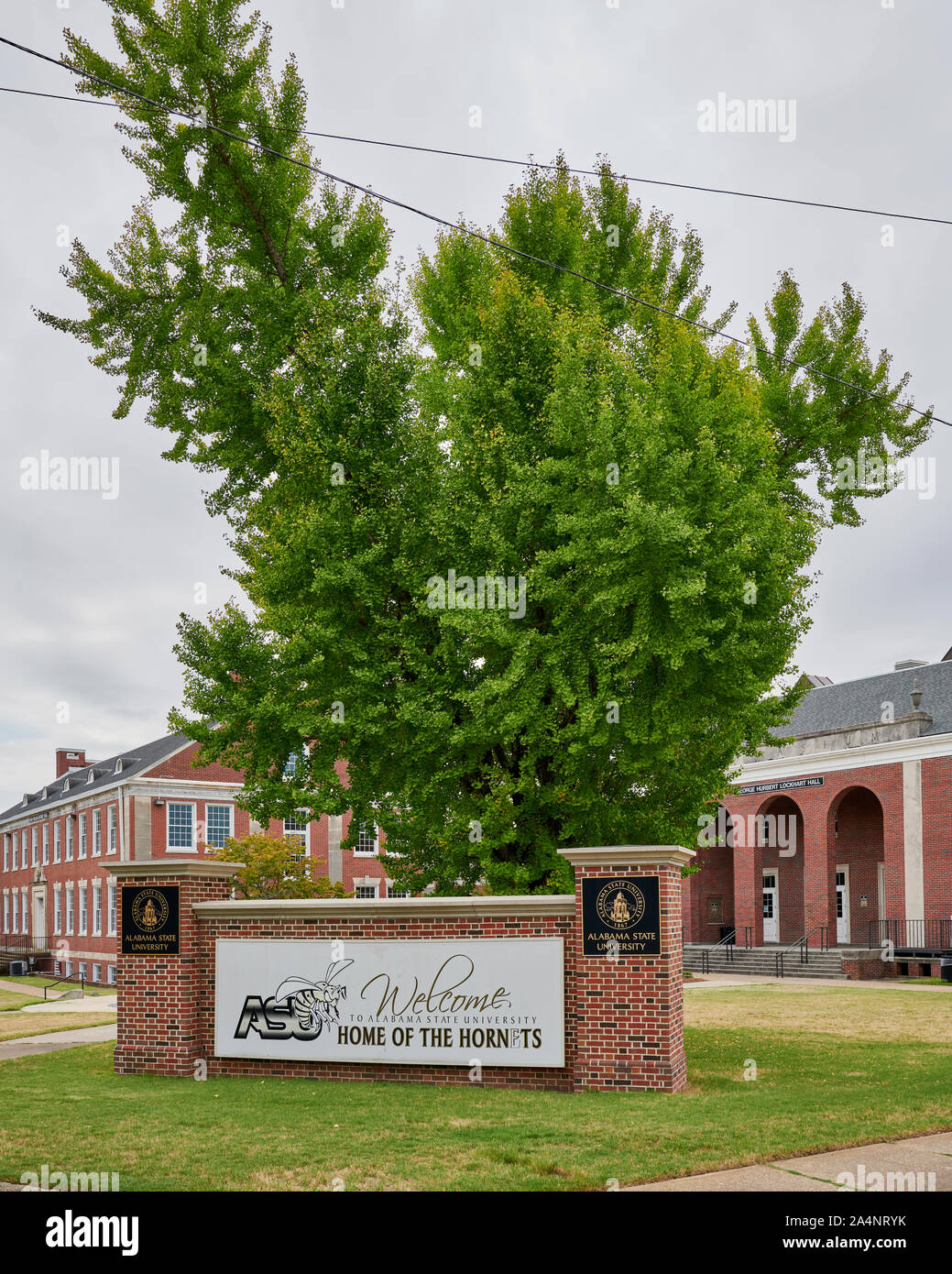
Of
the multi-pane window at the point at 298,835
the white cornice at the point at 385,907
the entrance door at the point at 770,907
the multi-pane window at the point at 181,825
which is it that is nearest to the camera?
the white cornice at the point at 385,907

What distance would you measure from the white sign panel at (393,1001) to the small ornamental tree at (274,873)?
1999 centimetres

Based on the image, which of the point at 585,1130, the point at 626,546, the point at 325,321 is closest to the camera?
the point at 585,1130

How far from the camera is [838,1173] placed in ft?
25.7

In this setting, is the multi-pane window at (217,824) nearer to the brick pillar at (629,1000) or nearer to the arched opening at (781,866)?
the arched opening at (781,866)

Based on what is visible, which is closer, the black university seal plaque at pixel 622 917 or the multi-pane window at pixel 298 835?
the black university seal plaque at pixel 622 917

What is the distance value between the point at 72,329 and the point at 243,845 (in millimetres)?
20072

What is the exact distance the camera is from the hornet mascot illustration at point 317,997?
42.4 feet

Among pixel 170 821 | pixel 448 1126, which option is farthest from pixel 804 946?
pixel 448 1126

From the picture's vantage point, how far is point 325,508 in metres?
15.3

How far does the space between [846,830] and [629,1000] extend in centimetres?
3180

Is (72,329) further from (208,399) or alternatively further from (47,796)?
(47,796)

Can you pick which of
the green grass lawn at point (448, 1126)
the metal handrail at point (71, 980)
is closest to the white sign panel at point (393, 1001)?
the green grass lawn at point (448, 1126)

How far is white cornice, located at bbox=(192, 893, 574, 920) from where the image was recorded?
40.2 ft
